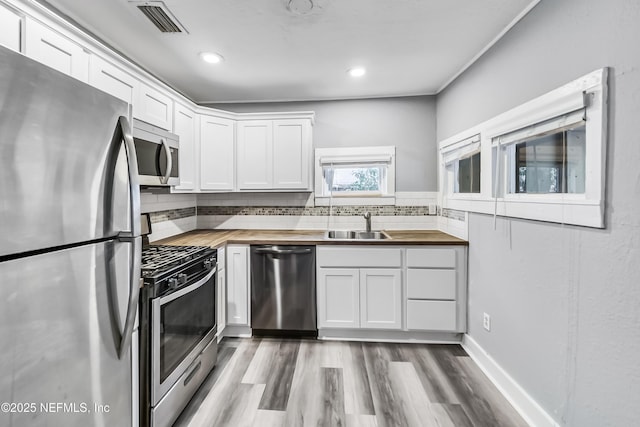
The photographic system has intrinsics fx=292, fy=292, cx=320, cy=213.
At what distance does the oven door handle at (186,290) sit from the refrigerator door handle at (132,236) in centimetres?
37

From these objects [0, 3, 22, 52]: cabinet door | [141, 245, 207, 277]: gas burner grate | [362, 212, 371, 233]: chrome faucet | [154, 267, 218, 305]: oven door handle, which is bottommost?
[154, 267, 218, 305]: oven door handle

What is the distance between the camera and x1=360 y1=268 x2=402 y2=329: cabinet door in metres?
2.66

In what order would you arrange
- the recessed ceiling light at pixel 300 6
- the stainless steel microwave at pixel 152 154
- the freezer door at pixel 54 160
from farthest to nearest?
the stainless steel microwave at pixel 152 154, the recessed ceiling light at pixel 300 6, the freezer door at pixel 54 160

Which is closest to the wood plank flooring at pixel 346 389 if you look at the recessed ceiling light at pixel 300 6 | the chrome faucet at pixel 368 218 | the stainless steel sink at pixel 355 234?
the stainless steel sink at pixel 355 234

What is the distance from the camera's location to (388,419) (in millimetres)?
1753

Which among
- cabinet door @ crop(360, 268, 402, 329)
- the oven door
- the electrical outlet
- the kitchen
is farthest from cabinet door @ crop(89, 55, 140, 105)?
the electrical outlet

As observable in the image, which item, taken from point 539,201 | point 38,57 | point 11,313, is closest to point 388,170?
point 539,201

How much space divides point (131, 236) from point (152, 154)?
99 centimetres

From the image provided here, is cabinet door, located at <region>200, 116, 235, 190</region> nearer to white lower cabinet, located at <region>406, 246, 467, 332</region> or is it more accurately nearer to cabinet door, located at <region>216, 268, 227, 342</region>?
cabinet door, located at <region>216, 268, 227, 342</region>

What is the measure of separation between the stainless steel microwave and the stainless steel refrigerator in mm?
704

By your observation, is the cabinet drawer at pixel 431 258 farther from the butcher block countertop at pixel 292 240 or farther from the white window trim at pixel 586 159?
the white window trim at pixel 586 159

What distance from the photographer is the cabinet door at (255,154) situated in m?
3.11

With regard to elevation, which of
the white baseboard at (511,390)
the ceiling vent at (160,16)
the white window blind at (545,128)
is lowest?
the white baseboard at (511,390)

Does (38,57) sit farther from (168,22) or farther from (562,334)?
(562,334)
